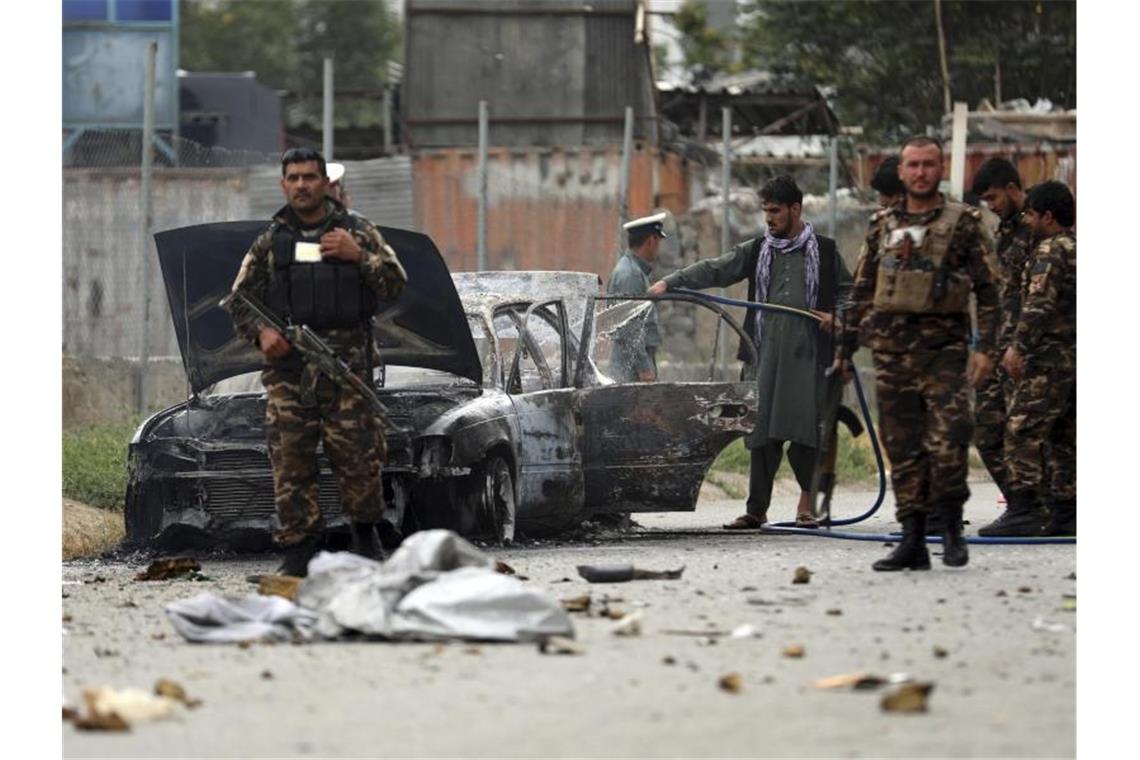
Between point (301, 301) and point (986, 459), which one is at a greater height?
point (301, 301)

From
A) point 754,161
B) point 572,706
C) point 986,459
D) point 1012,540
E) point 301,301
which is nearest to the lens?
point 572,706

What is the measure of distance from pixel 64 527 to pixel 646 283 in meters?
3.52

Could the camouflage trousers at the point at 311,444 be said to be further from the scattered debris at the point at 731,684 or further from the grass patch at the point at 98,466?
the scattered debris at the point at 731,684

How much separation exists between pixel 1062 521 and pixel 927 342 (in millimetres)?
2124

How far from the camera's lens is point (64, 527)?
1191 cm

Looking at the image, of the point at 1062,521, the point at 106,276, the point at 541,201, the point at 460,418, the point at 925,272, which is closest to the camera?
the point at 925,272

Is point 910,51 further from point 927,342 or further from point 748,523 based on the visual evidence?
point 927,342

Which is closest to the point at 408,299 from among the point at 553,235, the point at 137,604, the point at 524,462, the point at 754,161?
the point at 524,462

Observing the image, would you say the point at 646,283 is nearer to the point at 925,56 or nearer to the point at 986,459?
the point at 986,459

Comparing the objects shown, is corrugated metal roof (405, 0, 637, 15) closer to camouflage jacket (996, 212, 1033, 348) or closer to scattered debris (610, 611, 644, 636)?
camouflage jacket (996, 212, 1033, 348)

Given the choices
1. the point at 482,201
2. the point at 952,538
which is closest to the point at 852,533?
the point at 952,538

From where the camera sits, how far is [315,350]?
9.22 m

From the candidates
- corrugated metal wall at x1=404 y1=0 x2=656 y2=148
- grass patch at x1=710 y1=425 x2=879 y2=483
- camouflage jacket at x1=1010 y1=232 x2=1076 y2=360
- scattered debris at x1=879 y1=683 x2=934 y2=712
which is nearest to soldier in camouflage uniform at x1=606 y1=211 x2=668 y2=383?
camouflage jacket at x1=1010 y1=232 x2=1076 y2=360

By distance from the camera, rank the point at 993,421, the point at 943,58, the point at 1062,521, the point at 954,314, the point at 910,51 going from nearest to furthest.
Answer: the point at 954,314 → the point at 1062,521 → the point at 993,421 → the point at 943,58 → the point at 910,51
